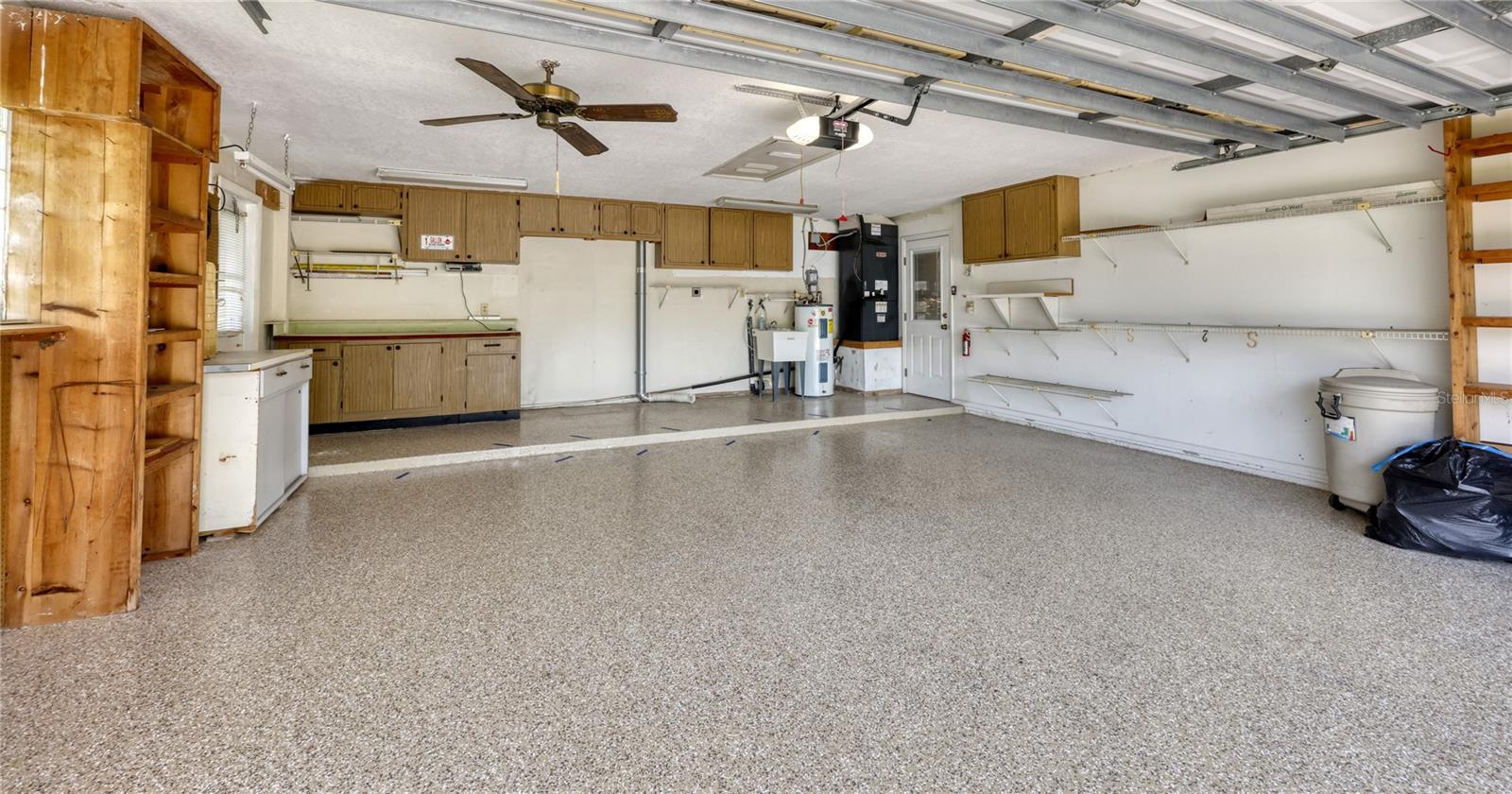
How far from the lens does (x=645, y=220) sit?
A: 7457 mm

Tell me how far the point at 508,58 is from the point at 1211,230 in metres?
5.01

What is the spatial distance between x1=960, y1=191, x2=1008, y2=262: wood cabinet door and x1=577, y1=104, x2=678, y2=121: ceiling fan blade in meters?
4.24

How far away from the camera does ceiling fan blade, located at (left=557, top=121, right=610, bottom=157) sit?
359 centimetres

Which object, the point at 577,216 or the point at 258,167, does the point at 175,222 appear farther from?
the point at 577,216

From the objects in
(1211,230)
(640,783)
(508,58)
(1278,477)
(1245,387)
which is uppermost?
(508,58)

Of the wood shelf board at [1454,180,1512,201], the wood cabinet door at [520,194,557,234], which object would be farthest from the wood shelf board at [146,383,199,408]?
the wood shelf board at [1454,180,1512,201]

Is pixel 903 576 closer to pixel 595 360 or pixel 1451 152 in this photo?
pixel 1451 152

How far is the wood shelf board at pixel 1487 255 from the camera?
3.38 meters

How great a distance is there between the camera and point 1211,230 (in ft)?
16.1

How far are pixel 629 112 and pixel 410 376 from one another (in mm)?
4009

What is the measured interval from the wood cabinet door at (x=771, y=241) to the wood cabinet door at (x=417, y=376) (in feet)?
12.6

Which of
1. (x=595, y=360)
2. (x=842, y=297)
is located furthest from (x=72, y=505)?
(x=842, y=297)

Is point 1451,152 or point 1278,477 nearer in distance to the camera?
point 1451,152

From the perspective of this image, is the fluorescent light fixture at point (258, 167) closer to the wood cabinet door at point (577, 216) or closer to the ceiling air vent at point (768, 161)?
the wood cabinet door at point (577, 216)
